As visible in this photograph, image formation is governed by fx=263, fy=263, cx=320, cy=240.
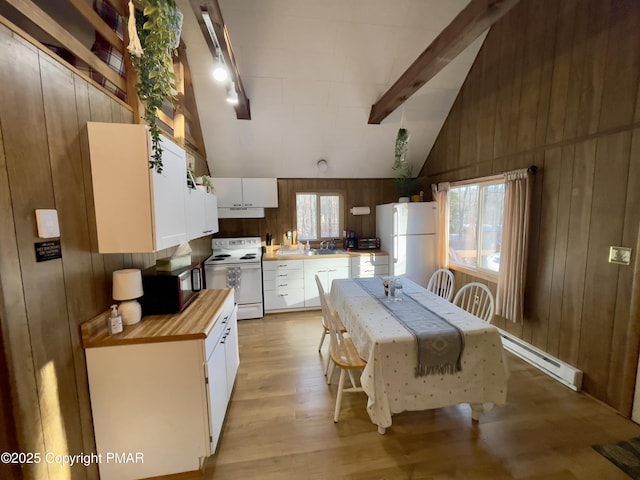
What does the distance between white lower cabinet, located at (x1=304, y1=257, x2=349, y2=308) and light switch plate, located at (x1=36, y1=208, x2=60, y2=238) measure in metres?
2.90

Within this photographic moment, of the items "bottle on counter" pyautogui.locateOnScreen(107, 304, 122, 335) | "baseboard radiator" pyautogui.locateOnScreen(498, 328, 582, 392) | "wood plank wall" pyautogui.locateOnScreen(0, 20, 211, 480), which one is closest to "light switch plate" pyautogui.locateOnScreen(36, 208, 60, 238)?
"wood plank wall" pyautogui.locateOnScreen(0, 20, 211, 480)

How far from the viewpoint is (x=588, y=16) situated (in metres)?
2.03

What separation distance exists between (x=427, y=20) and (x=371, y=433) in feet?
12.3

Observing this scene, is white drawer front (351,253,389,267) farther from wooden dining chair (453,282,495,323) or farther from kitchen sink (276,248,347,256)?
wooden dining chair (453,282,495,323)

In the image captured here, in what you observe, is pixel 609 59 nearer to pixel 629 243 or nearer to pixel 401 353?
pixel 629 243

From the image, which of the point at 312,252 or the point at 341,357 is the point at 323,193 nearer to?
the point at 312,252

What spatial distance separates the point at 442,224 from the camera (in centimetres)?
383

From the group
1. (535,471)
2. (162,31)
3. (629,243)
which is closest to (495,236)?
(629,243)

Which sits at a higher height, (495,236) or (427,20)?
(427,20)

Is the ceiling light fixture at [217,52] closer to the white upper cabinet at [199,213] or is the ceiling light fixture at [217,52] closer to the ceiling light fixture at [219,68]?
the ceiling light fixture at [219,68]

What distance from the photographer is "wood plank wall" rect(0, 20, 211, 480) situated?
994 millimetres

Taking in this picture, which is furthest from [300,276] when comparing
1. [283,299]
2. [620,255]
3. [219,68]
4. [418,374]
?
[620,255]

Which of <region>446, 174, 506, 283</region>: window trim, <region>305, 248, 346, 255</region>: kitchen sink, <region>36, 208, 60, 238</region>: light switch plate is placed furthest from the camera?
<region>305, 248, 346, 255</region>: kitchen sink

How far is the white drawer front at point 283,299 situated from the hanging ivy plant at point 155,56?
2678mm
